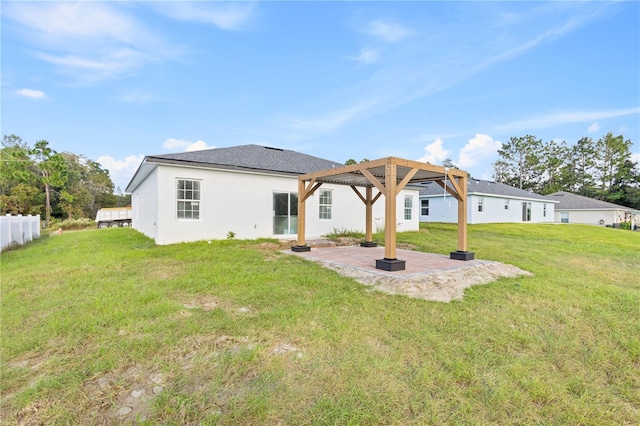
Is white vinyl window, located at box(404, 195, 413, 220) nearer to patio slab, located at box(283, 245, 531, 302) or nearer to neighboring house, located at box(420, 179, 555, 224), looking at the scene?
neighboring house, located at box(420, 179, 555, 224)

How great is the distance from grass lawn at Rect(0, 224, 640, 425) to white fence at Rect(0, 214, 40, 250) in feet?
20.8

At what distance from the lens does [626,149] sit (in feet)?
136

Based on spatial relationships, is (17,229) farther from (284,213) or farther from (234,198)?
(284,213)

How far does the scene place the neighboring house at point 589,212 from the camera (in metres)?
31.4

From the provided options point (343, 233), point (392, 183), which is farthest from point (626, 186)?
point (392, 183)

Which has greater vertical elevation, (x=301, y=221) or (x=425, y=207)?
(x=425, y=207)

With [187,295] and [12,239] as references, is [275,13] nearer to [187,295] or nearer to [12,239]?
[187,295]

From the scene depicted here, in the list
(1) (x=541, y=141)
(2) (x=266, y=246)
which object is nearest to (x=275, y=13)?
(2) (x=266, y=246)

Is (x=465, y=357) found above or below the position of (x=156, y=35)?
below

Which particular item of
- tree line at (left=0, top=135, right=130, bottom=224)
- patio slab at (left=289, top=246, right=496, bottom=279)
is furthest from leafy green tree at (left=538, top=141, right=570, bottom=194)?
tree line at (left=0, top=135, right=130, bottom=224)

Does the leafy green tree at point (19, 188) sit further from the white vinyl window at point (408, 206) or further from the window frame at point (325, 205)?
the white vinyl window at point (408, 206)

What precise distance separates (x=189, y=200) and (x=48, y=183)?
26.7 m

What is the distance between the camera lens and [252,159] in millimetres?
11672

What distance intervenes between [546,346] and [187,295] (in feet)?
15.1
